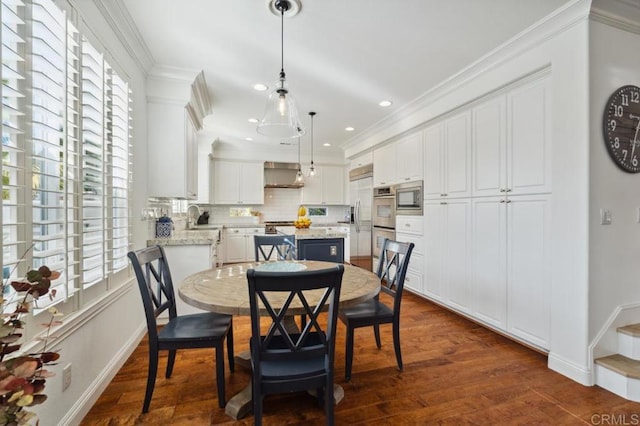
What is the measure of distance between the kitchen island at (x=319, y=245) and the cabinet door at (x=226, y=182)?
3184 millimetres

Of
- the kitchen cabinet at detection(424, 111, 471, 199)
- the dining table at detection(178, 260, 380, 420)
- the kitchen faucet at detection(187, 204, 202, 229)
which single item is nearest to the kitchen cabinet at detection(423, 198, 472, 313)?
the kitchen cabinet at detection(424, 111, 471, 199)

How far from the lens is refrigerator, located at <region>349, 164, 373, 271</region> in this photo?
17.9 feet

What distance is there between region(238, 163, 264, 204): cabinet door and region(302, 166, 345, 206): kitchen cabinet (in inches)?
40.4

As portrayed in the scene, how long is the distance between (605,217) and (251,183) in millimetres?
5563

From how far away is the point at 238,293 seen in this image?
5.17 feet

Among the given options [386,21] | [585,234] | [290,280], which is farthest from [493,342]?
[386,21]

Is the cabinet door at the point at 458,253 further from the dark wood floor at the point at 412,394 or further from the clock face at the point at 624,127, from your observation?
the clock face at the point at 624,127

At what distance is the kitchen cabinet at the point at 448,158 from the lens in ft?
10.1

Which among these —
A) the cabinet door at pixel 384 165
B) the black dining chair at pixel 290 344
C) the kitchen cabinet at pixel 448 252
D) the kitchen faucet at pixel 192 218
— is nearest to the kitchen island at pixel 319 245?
the kitchen cabinet at pixel 448 252

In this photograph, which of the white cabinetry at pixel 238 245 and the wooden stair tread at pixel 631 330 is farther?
the white cabinetry at pixel 238 245

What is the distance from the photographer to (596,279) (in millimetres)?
1997

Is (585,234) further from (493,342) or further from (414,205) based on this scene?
(414,205)

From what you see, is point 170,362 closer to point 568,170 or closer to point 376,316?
point 376,316

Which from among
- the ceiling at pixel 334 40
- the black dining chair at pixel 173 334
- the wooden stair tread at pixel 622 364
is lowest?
the wooden stair tread at pixel 622 364
